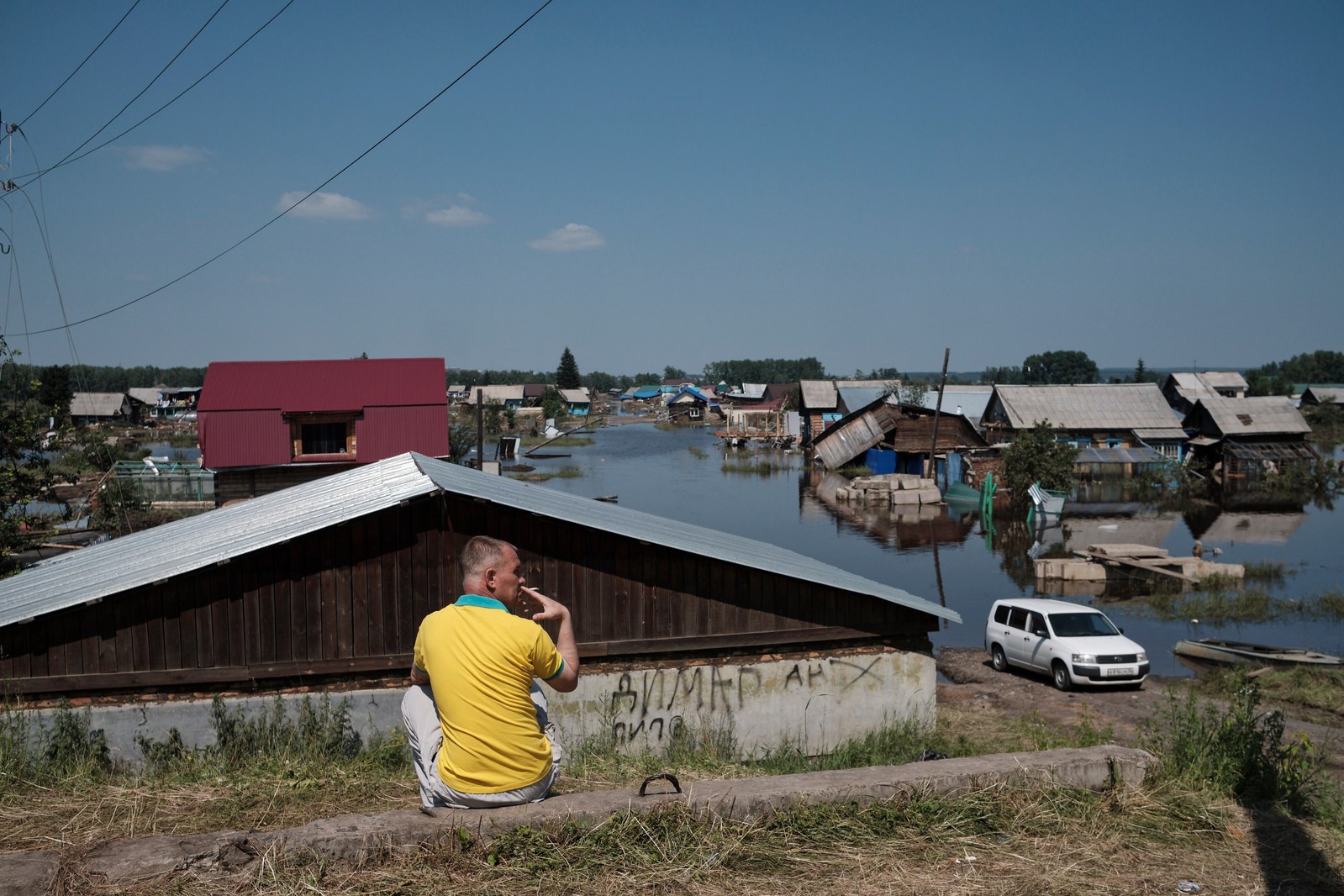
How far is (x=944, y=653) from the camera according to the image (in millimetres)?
20891

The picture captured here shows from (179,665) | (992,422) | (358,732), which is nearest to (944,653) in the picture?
(358,732)

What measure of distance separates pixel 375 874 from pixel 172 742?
591cm

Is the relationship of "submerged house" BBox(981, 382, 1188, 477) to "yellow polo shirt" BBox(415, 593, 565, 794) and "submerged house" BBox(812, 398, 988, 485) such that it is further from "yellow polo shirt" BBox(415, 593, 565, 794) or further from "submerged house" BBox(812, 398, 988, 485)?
"yellow polo shirt" BBox(415, 593, 565, 794)

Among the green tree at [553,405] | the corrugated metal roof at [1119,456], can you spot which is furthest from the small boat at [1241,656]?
the green tree at [553,405]

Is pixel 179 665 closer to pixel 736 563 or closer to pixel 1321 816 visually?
pixel 736 563

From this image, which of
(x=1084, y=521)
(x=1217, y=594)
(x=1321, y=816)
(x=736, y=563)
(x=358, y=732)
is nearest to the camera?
→ (x=1321, y=816)

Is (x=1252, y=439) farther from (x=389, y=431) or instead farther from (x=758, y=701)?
(x=758, y=701)

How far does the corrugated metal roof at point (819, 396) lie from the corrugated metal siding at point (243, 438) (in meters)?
49.1

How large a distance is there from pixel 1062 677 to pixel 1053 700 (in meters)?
1.06

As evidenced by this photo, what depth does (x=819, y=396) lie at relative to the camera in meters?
75.2

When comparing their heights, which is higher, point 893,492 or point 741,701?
point 741,701

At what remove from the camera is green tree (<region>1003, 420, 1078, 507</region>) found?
4309 cm

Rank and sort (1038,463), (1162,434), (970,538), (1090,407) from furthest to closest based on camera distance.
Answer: (1090,407)
(1162,434)
(1038,463)
(970,538)

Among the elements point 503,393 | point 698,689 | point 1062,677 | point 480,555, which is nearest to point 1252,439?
point 1062,677
